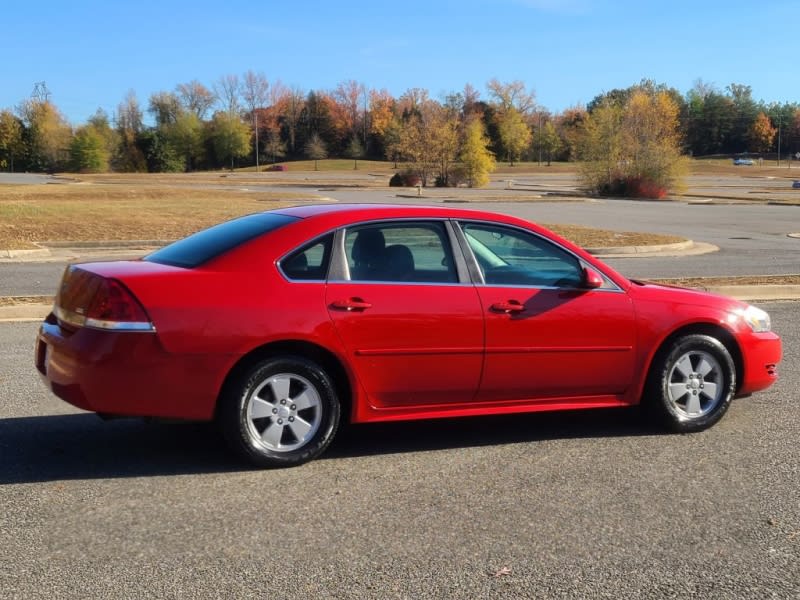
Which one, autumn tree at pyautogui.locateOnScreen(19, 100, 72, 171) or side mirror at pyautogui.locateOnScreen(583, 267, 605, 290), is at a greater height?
autumn tree at pyautogui.locateOnScreen(19, 100, 72, 171)

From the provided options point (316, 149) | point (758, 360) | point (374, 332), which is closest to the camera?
point (374, 332)

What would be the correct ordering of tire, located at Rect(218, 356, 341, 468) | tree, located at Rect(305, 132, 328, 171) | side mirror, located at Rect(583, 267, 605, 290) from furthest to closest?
tree, located at Rect(305, 132, 328, 171) < side mirror, located at Rect(583, 267, 605, 290) < tire, located at Rect(218, 356, 341, 468)

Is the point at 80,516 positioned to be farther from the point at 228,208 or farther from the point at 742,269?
the point at 228,208

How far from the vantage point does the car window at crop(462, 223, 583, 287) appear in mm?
5586

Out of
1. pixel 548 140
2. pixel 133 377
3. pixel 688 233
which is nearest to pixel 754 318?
pixel 133 377

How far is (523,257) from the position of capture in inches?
227

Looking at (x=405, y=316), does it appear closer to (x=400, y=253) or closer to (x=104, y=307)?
(x=400, y=253)

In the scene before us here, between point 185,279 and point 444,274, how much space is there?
5.21 ft

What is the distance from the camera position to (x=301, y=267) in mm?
5133

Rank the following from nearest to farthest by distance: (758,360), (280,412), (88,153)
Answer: (280,412)
(758,360)
(88,153)

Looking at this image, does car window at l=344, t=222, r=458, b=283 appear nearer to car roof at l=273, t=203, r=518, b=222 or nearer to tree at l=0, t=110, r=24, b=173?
car roof at l=273, t=203, r=518, b=222

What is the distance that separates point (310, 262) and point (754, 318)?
3.21 meters

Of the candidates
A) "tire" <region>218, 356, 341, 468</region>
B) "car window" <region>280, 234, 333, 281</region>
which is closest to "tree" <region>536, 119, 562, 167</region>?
"car window" <region>280, 234, 333, 281</region>

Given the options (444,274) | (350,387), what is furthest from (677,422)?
(350,387)
